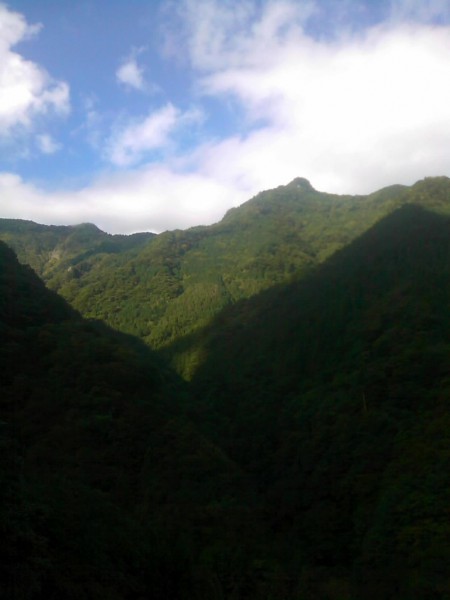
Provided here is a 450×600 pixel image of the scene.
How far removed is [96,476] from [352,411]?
18351 millimetres

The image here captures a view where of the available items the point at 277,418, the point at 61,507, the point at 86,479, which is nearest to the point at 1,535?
the point at 61,507

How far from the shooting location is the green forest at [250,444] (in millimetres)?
12500

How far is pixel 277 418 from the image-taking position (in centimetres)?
4116

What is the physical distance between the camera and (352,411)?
3334 centimetres

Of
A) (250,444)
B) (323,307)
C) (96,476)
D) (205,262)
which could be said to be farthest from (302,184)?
(96,476)

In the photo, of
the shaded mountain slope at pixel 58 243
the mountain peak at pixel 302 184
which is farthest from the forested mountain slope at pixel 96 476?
the mountain peak at pixel 302 184

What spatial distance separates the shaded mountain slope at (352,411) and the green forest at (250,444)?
0.44 ft

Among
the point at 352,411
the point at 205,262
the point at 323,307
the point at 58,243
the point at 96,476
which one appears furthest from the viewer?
the point at 58,243

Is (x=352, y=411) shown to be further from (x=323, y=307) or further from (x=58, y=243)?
(x=58, y=243)

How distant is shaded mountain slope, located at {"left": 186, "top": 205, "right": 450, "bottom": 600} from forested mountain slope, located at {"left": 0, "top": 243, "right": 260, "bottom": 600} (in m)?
4.12

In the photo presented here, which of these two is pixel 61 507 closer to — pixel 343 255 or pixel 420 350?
pixel 420 350

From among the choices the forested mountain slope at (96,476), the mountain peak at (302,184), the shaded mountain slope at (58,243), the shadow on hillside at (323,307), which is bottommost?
the forested mountain slope at (96,476)

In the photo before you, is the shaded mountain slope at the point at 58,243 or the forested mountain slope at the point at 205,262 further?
the shaded mountain slope at the point at 58,243

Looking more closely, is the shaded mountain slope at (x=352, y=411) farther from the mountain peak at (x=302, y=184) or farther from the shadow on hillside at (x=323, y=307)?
the mountain peak at (x=302, y=184)
